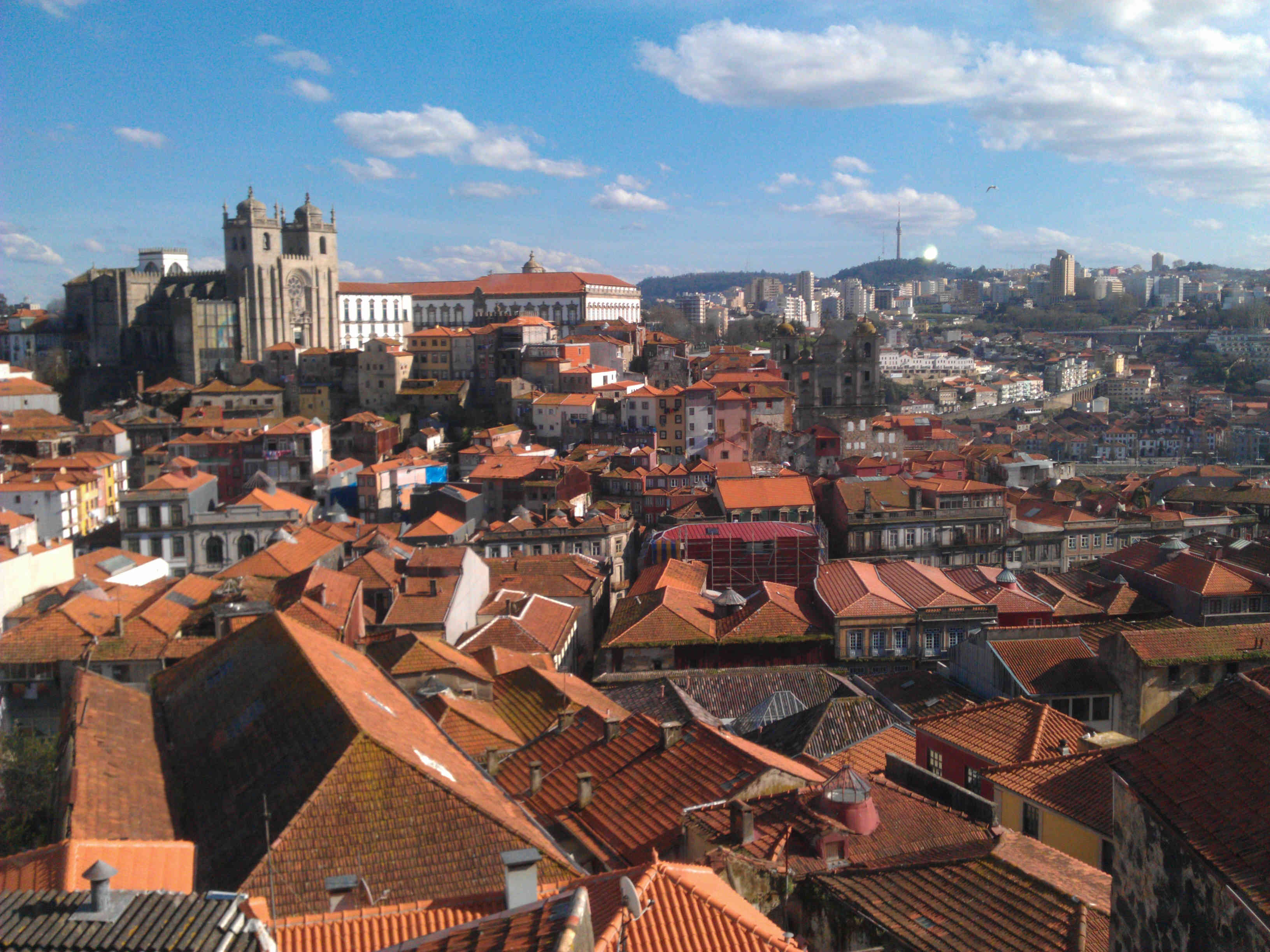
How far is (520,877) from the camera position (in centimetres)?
788

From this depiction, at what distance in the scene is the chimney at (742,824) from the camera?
417 inches

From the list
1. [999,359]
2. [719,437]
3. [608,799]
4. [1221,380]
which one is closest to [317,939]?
[608,799]

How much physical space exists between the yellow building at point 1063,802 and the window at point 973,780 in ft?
3.46

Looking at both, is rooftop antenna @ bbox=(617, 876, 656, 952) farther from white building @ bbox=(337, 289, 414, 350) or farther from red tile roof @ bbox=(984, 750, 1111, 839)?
white building @ bbox=(337, 289, 414, 350)

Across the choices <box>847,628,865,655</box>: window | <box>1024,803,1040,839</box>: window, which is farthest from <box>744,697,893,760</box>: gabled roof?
<box>847,628,865,655</box>: window

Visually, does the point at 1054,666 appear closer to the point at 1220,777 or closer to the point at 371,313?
the point at 1220,777

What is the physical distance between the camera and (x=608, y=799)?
1272 centimetres

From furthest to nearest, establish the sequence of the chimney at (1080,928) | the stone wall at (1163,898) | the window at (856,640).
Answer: the window at (856,640) → the chimney at (1080,928) → the stone wall at (1163,898)

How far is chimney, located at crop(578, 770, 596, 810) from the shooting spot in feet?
41.7

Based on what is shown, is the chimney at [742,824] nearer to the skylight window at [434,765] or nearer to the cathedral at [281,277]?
the skylight window at [434,765]

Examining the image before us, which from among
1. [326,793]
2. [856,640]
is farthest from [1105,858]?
[856,640]

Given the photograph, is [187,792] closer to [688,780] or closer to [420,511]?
[688,780]

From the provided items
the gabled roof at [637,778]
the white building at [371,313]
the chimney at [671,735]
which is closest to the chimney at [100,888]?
the gabled roof at [637,778]

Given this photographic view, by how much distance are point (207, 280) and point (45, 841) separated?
73154 mm
